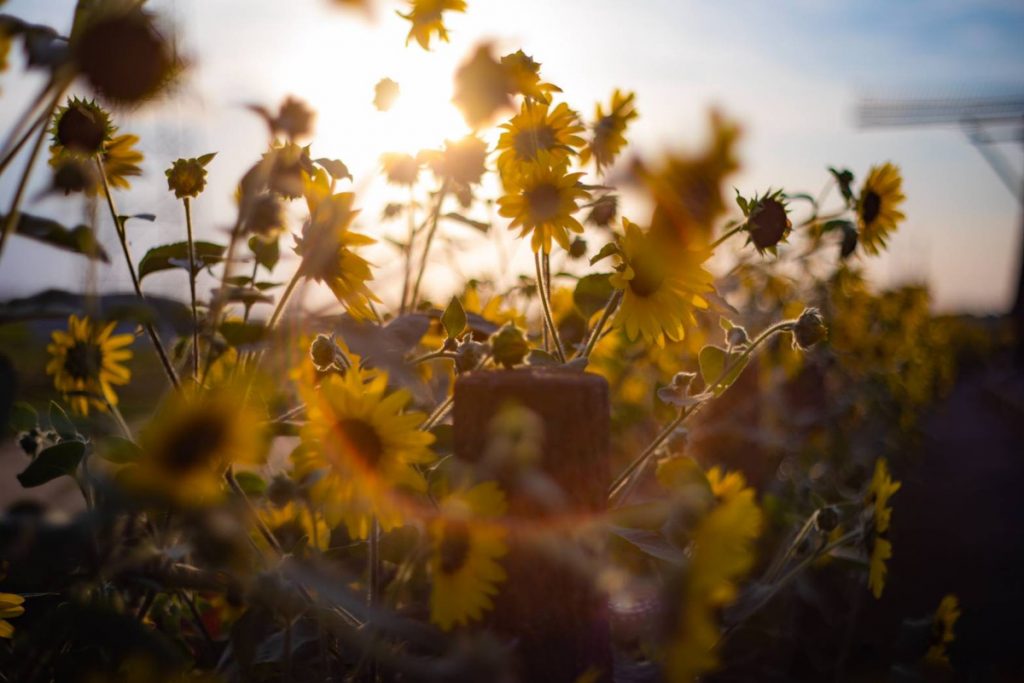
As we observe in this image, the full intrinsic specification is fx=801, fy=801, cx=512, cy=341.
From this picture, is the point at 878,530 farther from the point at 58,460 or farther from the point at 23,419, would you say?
the point at 23,419

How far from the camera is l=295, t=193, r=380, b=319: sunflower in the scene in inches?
36.4

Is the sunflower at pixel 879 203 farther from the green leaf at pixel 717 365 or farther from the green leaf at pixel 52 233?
the green leaf at pixel 52 233

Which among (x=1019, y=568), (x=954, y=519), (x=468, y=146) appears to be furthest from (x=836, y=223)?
(x=954, y=519)

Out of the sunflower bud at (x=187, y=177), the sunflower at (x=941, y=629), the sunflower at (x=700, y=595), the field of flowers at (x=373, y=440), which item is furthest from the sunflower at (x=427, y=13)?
the sunflower at (x=941, y=629)

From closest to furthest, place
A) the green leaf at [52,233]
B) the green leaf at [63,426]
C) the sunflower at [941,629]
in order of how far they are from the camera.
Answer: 1. the green leaf at [52,233]
2. the green leaf at [63,426]
3. the sunflower at [941,629]

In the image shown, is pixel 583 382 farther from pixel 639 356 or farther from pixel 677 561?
pixel 639 356

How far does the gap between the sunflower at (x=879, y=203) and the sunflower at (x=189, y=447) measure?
126cm

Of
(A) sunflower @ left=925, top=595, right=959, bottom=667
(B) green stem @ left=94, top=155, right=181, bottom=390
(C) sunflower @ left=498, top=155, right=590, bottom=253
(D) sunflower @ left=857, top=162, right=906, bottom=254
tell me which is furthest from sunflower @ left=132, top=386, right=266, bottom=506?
(A) sunflower @ left=925, top=595, right=959, bottom=667

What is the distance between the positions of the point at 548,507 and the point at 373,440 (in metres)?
0.22

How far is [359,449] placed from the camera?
36.4 inches

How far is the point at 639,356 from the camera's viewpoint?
2.61 m

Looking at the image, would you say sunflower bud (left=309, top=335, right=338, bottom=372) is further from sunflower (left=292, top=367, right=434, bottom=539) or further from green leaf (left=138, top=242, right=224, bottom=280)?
green leaf (left=138, top=242, right=224, bottom=280)

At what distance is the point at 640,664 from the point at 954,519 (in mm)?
3380

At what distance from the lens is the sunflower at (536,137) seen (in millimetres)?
1257
